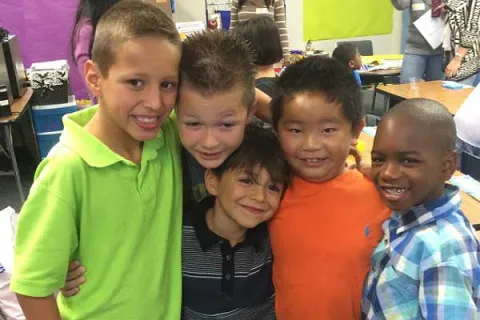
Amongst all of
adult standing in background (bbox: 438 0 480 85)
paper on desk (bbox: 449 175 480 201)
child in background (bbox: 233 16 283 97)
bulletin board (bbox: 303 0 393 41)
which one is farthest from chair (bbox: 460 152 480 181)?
bulletin board (bbox: 303 0 393 41)

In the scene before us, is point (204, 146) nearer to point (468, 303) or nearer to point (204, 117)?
point (204, 117)

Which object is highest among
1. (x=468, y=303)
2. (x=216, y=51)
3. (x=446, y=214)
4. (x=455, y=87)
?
(x=216, y=51)

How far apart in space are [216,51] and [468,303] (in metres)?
0.80

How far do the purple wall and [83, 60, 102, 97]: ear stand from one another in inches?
167

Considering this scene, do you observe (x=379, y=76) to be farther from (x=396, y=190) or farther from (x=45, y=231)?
(x=45, y=231)

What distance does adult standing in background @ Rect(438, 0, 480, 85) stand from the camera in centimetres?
394

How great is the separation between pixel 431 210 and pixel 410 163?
0.12m

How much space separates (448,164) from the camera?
1125 millimetres

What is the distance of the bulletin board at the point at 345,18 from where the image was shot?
6.90 m

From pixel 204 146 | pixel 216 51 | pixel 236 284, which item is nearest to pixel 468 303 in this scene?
pixel 236 284

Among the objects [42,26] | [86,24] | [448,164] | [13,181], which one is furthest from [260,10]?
[448,164]

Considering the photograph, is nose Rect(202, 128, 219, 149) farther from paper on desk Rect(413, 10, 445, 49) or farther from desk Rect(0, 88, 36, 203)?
paper on desk Rect(413, 10, 445, 49)

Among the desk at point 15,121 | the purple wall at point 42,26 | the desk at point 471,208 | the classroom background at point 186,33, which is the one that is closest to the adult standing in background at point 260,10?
the classroom background at point 186,33

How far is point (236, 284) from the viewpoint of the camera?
129 cm
